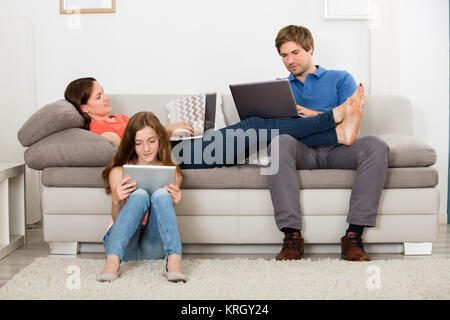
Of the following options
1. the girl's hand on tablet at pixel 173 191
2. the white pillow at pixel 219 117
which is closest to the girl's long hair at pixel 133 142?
the girl's hand on tablet at pixel 173 191

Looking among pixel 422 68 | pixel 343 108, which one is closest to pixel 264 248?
pixel 343 108

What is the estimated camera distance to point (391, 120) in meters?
2.94

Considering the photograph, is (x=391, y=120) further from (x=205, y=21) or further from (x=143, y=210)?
(x=143, y=210)

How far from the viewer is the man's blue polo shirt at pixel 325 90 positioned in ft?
8.37

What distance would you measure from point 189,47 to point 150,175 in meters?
1.64

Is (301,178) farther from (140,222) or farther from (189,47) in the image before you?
(189,47)

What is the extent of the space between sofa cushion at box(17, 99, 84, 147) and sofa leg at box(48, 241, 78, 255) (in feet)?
1.63

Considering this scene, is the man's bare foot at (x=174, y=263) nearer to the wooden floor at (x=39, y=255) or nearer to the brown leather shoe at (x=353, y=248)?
the wooden floor at (x=39, y=255)

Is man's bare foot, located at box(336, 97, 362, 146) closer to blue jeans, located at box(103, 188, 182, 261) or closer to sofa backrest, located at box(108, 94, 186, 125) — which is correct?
blue jeans, located at box(103, 188, 182, 261)

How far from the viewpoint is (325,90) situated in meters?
2.58

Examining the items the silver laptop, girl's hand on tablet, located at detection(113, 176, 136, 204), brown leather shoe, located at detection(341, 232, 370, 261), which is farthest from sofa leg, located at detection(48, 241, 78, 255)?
brown leather shoe, located at detection(341, 232, 370, 261)

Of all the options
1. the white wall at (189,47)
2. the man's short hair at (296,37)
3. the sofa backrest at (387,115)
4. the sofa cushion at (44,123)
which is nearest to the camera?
the sofa cushion at (44,123)

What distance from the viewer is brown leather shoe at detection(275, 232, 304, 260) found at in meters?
2.09

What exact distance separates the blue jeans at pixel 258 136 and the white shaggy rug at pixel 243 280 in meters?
0.48
